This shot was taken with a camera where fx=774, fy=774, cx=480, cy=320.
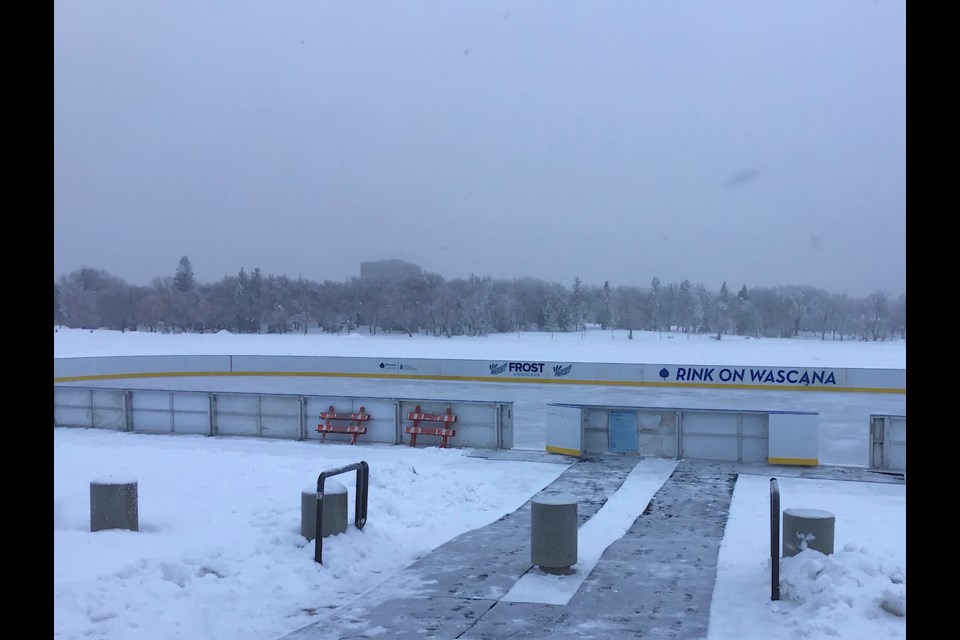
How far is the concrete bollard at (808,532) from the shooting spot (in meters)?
7.64

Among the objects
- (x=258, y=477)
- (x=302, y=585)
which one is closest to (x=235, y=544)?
(x=302, y=585)

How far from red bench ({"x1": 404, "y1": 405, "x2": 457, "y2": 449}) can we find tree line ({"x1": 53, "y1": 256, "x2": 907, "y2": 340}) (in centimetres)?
7930

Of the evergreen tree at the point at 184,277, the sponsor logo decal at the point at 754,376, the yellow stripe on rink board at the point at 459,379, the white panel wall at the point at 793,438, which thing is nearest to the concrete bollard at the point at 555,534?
the white panel wall at the point at 793,438

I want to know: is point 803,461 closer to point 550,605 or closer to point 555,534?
point 555,534

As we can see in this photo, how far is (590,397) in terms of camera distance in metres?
29.0

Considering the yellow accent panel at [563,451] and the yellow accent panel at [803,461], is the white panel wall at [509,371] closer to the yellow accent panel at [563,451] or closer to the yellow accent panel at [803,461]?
the yellow accent panel at [803,461]

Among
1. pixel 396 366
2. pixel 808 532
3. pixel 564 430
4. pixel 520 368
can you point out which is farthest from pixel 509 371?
pixel 808 532

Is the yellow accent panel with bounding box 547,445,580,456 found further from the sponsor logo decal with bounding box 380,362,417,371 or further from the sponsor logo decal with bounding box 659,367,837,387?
the sponsor logo decal with bounding box 380,362,417,371

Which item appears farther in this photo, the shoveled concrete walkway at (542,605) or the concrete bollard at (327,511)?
the concrete bollard at (327,511)

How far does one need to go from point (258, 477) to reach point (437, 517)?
145 inches

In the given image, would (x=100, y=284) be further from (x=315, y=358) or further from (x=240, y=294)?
(x=315, y=358)

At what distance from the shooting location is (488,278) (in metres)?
129

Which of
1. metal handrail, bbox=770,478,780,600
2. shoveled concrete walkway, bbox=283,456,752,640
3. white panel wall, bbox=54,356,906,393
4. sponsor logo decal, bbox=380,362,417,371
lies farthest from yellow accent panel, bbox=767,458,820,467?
sponsor logo decal, bbox=380,362,417,371

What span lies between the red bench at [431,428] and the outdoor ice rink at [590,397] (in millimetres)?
1788
